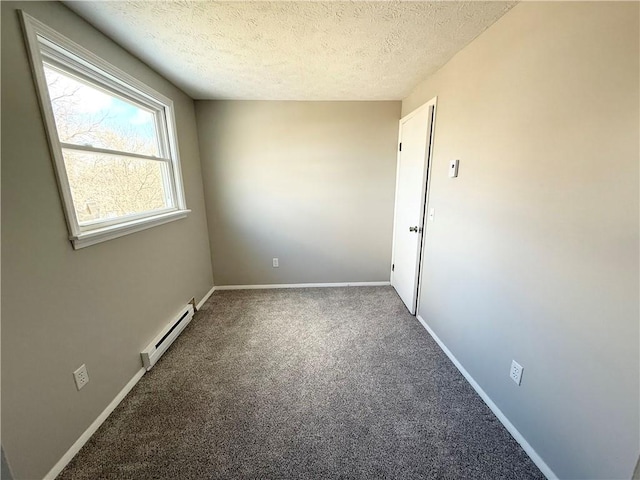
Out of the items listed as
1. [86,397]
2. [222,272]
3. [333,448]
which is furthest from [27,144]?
[222,272]

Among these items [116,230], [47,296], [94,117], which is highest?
[94,117]

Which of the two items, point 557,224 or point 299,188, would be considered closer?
point 557,224

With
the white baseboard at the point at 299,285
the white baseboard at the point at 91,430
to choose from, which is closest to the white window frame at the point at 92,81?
the white baseboard at the point at 91,430

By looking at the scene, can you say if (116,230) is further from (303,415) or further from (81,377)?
(303,415)

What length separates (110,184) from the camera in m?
1.66

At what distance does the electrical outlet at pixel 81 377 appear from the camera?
131 cm

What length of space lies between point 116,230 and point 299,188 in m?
1.89

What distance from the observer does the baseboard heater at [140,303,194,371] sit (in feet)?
6.06

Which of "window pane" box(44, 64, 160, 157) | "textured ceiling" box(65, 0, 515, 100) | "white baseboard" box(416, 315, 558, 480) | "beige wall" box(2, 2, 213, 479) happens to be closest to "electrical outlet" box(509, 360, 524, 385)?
"white baseboard" box(416, 315, 558, 480)

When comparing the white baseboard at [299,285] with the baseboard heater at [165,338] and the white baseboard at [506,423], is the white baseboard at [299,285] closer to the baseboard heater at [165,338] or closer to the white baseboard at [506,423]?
the baseboard heater at [165,338]

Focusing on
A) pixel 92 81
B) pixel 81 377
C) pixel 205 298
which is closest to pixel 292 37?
pixel 92 81

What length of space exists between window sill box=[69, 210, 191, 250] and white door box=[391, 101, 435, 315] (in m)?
2.32

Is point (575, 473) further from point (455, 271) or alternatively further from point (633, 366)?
point (455, 271)

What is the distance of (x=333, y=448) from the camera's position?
1.31m
